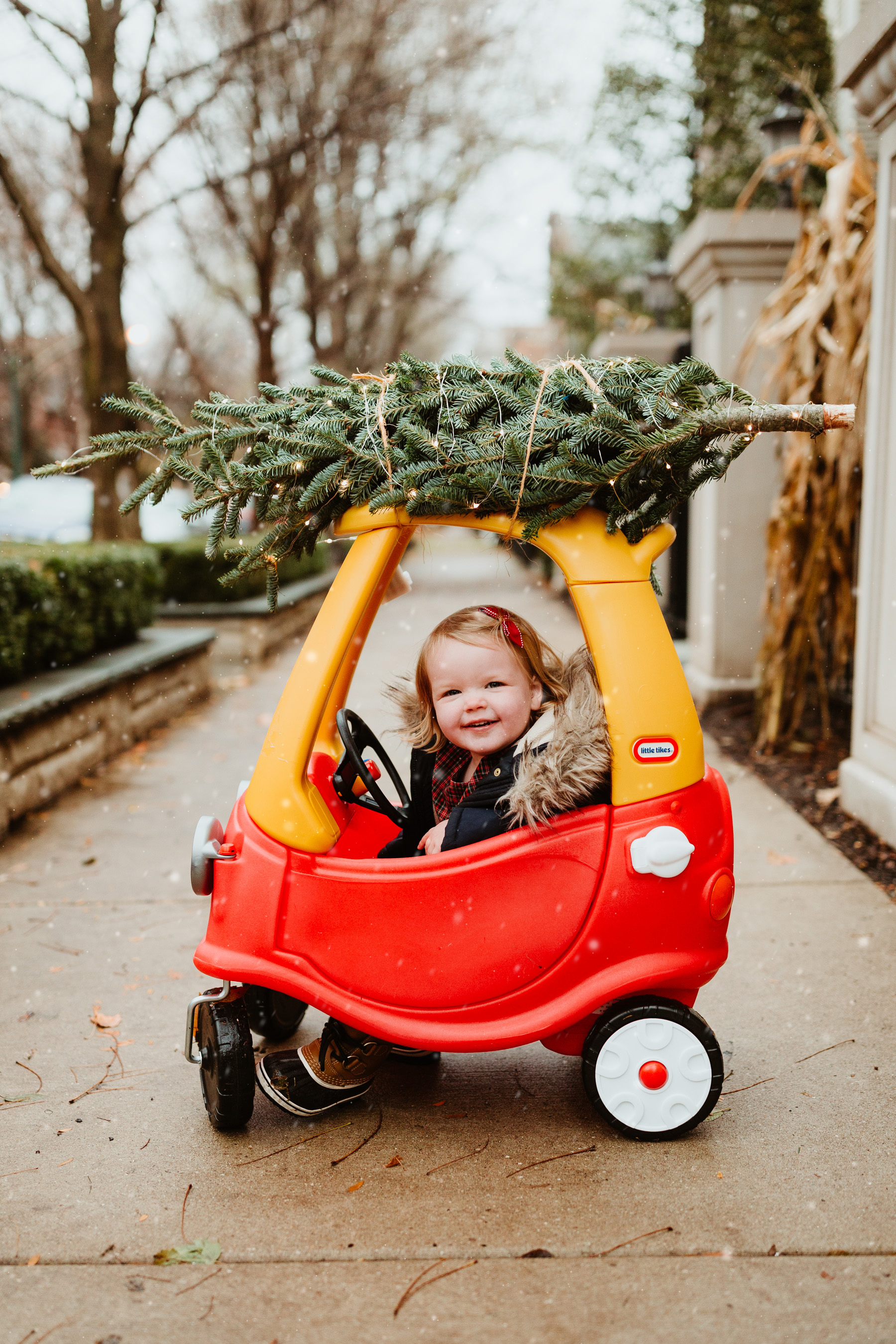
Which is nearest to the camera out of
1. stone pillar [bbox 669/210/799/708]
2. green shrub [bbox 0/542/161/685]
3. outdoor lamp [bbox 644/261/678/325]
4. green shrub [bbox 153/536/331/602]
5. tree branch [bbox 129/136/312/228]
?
green shrub [bbox 0/542/161/685]

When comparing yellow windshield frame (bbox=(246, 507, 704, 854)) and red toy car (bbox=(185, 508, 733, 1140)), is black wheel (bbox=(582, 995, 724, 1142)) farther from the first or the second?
yellow windshield frame (bbox=(246, 507, 704, 854))

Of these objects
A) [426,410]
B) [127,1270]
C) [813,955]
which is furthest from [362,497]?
[813,955]

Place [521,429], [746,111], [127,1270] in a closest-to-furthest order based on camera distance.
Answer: [127,1270] < [521,429] < [746,111]

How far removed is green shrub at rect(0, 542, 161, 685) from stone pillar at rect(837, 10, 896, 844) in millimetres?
3925

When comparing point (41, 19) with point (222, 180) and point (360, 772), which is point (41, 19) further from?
point (360, 772)

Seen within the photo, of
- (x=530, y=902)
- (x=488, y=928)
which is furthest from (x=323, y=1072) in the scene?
(x=530, y=902)

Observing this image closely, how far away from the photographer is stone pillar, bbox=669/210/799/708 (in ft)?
21.8

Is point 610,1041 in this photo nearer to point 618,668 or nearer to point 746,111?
point 618,668

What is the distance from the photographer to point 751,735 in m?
6.21

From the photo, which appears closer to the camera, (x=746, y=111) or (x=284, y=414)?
(x=284, y=414)

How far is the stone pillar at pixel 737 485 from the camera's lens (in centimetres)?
665

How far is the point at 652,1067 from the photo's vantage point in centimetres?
232

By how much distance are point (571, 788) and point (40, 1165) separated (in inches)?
56.9

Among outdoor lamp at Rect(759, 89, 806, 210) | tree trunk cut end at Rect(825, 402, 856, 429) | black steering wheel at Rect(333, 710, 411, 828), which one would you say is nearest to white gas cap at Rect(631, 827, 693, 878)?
black steering wheel at Rect(333, 710, 411, 828)
